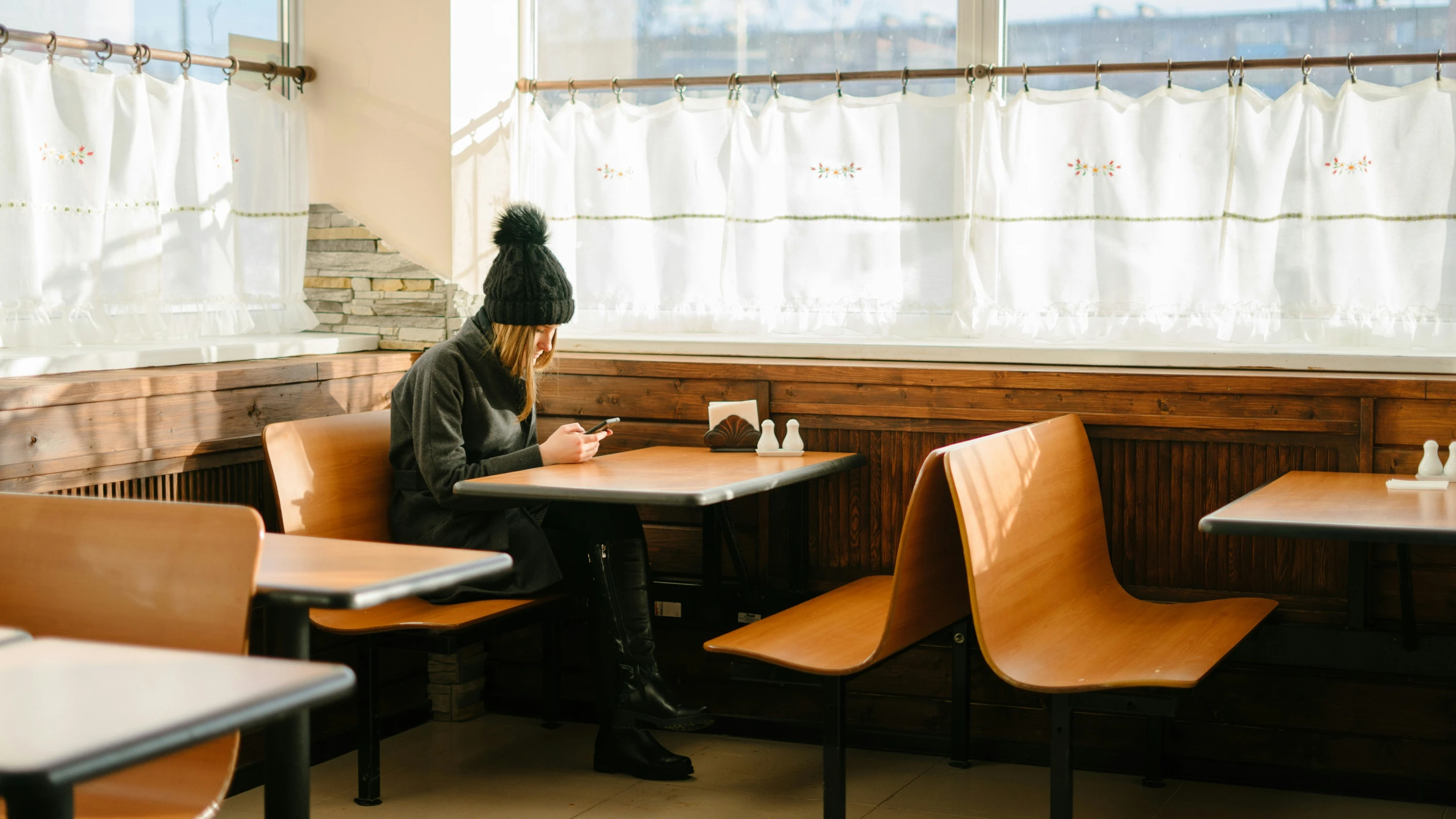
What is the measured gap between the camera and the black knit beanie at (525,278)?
3338 mm

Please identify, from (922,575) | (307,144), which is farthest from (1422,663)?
(307,144)

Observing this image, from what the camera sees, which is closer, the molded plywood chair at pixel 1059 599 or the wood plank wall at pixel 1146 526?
the molded plywood chair at pixel 1059 599

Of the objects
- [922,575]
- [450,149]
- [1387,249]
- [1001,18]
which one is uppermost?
[1001,18]

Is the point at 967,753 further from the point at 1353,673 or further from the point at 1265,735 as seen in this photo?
the point at 1353,673

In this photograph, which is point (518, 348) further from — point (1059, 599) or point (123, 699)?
point (123, 699)

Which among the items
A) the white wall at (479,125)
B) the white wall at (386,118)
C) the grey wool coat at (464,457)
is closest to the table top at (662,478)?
the grey wool coat at (464,457)

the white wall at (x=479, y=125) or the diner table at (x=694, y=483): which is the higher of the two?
the white wall at (x=479, y=125)

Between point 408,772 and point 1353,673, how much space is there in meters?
2.30

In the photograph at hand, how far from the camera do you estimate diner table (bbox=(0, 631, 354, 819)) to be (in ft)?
3.93

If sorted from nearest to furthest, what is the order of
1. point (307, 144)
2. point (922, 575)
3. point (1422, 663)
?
→ 1. point (922, 575)
2. point (1422, 663)
3. point (307, 144)

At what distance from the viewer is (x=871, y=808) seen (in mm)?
3254

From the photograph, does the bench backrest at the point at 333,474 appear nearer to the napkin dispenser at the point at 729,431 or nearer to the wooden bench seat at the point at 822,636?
the napkin dispenser at the point at 729,431

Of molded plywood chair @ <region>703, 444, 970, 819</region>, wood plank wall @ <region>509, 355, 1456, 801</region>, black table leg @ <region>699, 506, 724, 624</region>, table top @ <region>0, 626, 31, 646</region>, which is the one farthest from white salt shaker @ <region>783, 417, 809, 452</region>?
table top @ <region>0, 626, 31, 646</region>

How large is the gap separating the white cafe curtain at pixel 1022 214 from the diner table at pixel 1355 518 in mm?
536
